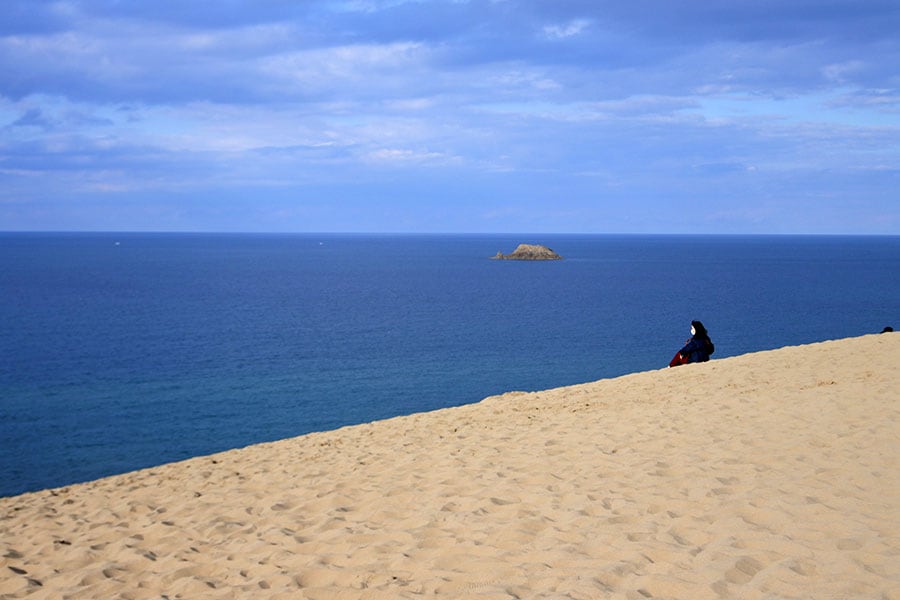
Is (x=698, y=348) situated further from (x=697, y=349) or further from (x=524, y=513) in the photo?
(x=524, y=513)

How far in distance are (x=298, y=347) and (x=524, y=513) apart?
3517 centimetres

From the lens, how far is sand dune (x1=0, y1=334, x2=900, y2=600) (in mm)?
5820

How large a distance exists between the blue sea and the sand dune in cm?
1134

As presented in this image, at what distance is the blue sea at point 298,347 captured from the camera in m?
24.1

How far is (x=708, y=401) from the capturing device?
13250 mm

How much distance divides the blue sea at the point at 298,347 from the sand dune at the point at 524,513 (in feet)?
37.2

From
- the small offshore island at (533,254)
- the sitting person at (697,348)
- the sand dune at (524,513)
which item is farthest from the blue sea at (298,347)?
the small offshore island at (533,254)

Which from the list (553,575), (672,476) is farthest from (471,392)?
(553,575)

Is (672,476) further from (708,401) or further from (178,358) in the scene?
(178,358)

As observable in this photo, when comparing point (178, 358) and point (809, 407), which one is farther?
point (178, 358)

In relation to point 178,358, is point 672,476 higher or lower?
higher

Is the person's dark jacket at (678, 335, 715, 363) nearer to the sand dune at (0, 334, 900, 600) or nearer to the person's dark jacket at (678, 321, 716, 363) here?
the person's dark jacket at (678, 321, 716, 363)

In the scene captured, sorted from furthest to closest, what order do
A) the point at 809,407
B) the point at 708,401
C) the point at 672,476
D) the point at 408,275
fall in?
the point at 408,275
the point at 708,401
the point at 809,407
the point at 672,476

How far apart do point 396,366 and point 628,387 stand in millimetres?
20424
